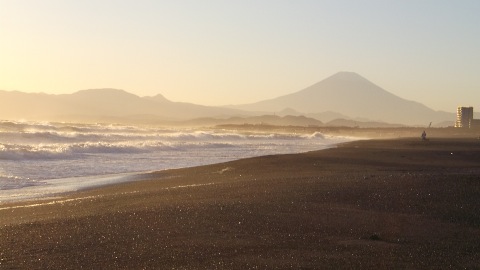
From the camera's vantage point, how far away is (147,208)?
34.8 feet

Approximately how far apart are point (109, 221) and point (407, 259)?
14.6ft

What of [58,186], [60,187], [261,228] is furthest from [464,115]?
[261,228]

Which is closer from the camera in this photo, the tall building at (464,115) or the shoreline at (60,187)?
the shoreline at (60,187)

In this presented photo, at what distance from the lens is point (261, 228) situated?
28.2ft

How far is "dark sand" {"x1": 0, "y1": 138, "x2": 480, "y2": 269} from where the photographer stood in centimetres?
701

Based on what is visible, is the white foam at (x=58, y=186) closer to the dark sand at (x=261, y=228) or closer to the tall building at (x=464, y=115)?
the dark sand at (x=261, y=228)

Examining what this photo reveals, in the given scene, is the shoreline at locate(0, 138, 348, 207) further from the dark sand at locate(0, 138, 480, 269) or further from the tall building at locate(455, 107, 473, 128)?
the tall building at locate(455, 107, 473, 128)

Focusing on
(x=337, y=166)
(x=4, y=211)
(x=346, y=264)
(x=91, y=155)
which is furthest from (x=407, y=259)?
(x=91, y=155)

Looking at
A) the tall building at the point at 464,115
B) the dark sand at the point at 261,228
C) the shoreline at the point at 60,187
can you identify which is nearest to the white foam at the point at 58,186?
the shoreline at the point at 60,187

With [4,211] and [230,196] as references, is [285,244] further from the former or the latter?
[4,211]

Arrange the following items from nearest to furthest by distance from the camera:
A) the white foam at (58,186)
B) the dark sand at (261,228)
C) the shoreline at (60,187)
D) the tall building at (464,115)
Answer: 1. the dark sand at (261,228)
2. the shoreline at (60,187)
3. the white foam at (58,186)
4. the tall building at (464,115)

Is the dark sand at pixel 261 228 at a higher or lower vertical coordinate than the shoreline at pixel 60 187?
higher

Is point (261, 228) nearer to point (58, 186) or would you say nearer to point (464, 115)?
point (58, 186)

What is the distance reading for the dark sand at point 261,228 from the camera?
7008 millimetres
